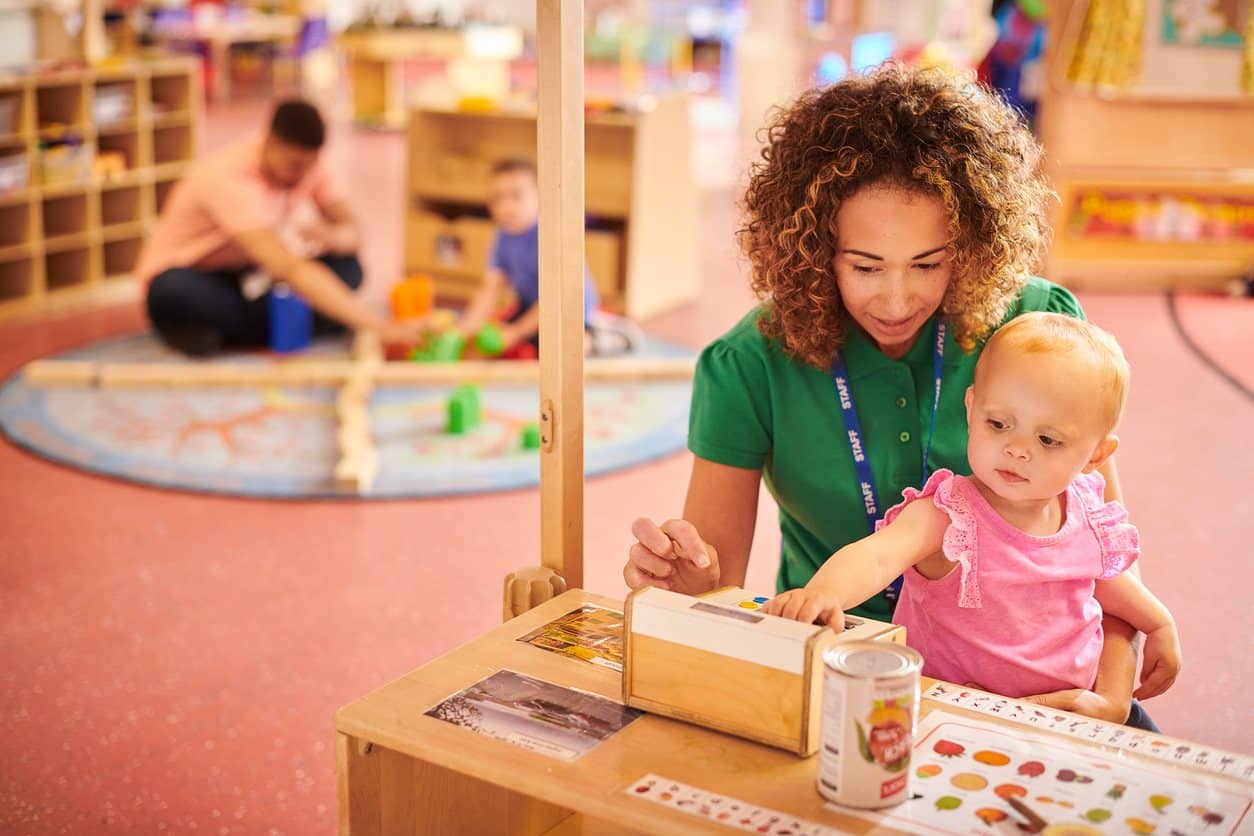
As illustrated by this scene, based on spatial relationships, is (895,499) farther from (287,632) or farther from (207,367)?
(207,367)

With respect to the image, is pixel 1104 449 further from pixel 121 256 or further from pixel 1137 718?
pixel 121 256

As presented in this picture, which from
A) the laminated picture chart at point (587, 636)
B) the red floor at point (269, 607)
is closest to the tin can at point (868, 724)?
the laminated picture chart at point (587, 636)

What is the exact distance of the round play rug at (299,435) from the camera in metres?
4.01

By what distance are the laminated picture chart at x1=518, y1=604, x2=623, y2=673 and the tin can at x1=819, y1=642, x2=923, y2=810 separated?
331mm

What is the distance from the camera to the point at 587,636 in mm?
1640

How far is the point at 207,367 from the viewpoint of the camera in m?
4.93

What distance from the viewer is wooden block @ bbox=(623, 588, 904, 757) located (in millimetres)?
1344

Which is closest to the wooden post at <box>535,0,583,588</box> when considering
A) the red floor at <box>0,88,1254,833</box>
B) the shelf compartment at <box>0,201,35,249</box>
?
the red floor at <box>0,88,1254,833</box>

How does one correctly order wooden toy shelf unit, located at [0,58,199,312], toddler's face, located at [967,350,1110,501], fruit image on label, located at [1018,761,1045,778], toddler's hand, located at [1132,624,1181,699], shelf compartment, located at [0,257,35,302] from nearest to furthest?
fruit image on label, located at [1018,761,1045,778] < toddler's face, located at [967,350,1110,501] < toddler's hand, located at [1132,624,1181,699] < wooden toy shelf unit, located at [0,58,199,312] < shelf compartment, located at [0,257,35,302]

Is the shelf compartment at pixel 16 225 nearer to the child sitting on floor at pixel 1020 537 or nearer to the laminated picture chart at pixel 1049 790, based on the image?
the child sitting on floor at pixel 1020 537

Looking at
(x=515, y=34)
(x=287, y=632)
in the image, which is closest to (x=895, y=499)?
(x=287, y=632)

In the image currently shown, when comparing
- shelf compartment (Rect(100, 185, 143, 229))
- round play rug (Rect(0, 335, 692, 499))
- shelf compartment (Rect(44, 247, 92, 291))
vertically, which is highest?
shelf compartment (Rect(100, 185, 143, 229))

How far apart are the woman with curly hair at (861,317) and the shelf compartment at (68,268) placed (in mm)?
4770

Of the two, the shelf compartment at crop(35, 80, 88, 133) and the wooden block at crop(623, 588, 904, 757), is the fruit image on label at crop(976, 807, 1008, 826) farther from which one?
the shelf compartment at crop(35, 80, 88, 133)
